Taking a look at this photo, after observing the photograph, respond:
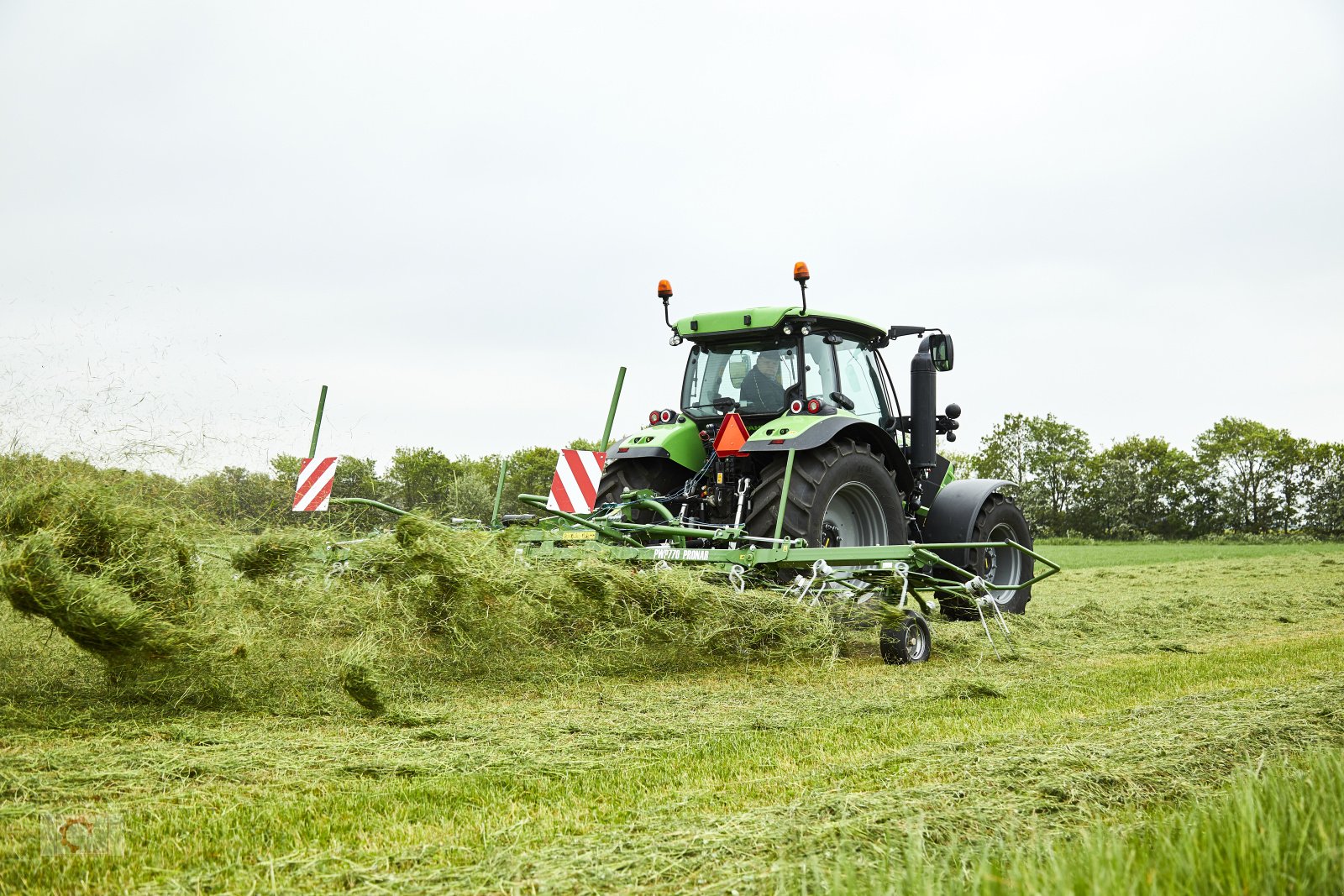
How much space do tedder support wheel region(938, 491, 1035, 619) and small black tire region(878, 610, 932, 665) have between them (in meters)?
1.45

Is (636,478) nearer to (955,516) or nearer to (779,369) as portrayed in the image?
(779,369)

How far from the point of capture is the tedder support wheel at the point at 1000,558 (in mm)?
7836

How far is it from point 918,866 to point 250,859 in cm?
155

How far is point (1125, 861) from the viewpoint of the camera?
5.90ft

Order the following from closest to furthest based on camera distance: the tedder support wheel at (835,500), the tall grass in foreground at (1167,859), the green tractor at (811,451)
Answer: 1. the tall grass in foreground at (1167,859)
2. the tedder support wheel at (835,500)
3. the green tractor at (811,451)

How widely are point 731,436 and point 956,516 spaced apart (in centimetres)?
220

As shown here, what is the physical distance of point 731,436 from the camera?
21.6 feet

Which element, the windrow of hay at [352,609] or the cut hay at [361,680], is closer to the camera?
the windrow of hay at [352,609]

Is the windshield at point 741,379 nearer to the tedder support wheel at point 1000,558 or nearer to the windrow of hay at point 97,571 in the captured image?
the tedder support wheel at point 1000,558

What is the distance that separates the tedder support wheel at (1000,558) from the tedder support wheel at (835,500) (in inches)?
34.2

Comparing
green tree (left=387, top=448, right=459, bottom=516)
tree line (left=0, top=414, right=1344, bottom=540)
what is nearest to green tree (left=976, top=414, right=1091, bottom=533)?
tree line (left=0, top=414, right=1344, bottom=540)

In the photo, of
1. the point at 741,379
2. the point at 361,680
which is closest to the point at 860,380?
the point at 741,379

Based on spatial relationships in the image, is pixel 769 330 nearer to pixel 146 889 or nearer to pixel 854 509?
pixel 854 509

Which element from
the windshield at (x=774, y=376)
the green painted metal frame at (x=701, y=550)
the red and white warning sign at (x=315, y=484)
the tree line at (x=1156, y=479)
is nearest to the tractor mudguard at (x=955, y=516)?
the windshield at (x=774, y=376)
